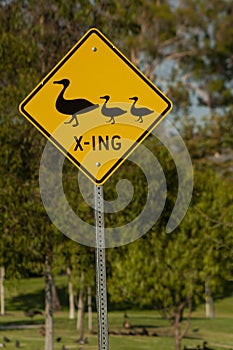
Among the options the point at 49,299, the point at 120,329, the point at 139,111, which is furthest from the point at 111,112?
the point at 120,329

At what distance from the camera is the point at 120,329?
115 feet

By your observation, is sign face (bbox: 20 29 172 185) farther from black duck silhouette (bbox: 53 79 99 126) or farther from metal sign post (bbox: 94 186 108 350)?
metal sign post (bbox: 94 186 108 350)

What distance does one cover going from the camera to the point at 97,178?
599cm

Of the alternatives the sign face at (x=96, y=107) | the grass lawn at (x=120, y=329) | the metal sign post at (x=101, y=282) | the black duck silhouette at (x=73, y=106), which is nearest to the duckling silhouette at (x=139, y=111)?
the sign face at (x=96, y=107)

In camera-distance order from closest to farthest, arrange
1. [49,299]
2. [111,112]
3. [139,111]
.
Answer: [111,112]
[139,111]
[49,299]

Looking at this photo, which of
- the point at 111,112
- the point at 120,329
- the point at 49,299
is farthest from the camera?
the point at 120,329

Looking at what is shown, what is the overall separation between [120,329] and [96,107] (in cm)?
3006

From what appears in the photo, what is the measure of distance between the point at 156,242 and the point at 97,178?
50.8 ft

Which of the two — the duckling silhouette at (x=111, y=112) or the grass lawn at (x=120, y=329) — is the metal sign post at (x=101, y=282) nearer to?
the duckling silhouette at (x=111, y=112)

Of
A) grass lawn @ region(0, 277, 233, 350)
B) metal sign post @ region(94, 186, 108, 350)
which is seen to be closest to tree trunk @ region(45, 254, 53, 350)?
grass lawn @ region(0, 277, 233, 350)

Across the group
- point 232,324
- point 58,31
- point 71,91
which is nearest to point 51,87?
point 71,91

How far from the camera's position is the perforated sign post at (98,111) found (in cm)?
591

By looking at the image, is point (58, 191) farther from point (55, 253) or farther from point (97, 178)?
point (97, 178)

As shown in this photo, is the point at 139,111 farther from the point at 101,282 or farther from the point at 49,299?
the point at 49,299
